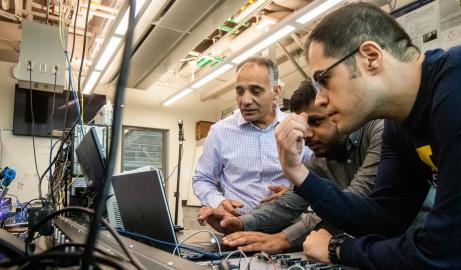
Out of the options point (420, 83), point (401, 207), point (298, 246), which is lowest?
point (298, 246)

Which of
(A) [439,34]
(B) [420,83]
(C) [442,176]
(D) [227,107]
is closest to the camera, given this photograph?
(C) [442,176]

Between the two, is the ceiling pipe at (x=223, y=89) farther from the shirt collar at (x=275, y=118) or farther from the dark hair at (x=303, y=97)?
the dark hair at (x=303, y=97)

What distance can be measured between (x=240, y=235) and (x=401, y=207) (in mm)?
477

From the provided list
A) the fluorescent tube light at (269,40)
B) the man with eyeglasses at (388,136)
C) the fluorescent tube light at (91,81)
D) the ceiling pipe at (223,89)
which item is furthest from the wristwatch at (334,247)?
the ceiling pipe at (223,89)

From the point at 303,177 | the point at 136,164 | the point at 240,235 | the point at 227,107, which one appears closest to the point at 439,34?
the point at 303,177

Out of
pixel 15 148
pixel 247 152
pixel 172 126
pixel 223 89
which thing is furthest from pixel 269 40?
pixel 15 148

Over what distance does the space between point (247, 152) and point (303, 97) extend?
23.8 inches

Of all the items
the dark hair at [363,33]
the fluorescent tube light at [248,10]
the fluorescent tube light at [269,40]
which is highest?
the fluorescent tube light at [248,10]

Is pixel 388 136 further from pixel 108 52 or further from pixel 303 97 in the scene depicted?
pixel 108 52

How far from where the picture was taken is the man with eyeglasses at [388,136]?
2.04ft

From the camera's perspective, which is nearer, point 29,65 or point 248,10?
point 29,65

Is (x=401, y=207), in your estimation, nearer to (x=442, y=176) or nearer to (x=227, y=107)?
(x=442, y=176)

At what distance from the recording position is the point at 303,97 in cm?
133

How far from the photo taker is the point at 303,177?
917 mm
